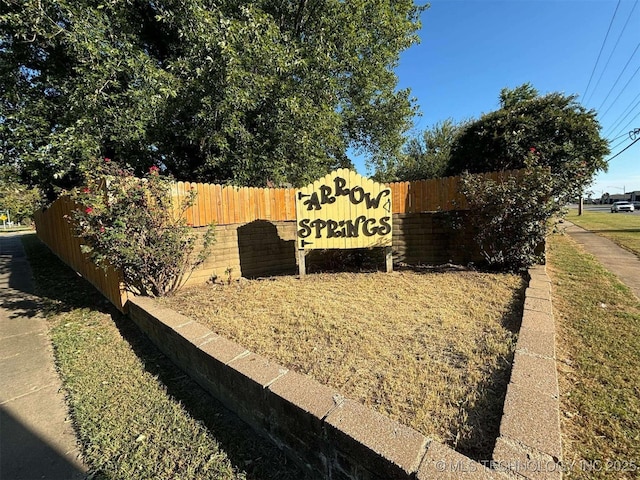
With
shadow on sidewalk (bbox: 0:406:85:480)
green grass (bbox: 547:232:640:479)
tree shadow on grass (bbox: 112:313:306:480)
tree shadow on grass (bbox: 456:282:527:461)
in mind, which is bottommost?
shadow on sidewalk (bbox: 0:406:85:480)

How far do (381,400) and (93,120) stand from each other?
24.5 ft

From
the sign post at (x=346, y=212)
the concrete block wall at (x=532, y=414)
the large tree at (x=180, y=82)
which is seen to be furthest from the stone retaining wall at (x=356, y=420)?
the large tree at (x=180, y=82)

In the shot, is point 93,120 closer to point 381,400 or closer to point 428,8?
point 381,400

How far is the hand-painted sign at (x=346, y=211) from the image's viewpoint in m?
5.82

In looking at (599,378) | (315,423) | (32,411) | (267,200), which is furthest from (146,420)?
(267,200)

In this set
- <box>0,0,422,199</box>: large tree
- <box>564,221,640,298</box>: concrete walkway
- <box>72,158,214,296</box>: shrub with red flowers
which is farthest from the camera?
<box>0,0,422,199</box>: large tree

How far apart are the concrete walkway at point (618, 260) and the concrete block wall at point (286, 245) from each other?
93.5 inches

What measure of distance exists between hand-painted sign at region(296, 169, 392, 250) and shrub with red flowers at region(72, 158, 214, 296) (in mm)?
2197

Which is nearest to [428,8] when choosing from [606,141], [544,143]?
[544,143]

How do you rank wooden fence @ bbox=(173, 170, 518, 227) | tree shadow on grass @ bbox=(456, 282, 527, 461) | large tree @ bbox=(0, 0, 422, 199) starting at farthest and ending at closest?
large tree @ bbox=(0, 0, 422, 199)
wooden fence @ bbox=(173, 170, 518, 227)
tree shadow on grass @ bbox=(456, 282, 527, 461)

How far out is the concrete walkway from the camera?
17.2 ft

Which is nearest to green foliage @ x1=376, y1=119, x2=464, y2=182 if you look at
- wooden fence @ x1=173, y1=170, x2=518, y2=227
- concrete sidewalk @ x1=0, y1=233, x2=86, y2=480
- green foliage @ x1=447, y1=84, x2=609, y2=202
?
green foliage @ x1=447, y1=84, x2=609, y2=202

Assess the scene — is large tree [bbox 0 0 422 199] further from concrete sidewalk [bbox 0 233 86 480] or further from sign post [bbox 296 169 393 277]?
concrete sidewalk [bbox 0 233 86 480]

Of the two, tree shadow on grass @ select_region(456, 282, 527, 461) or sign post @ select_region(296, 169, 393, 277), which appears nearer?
tree shadow on grass @ select_region(456, 282, 527, 461)
